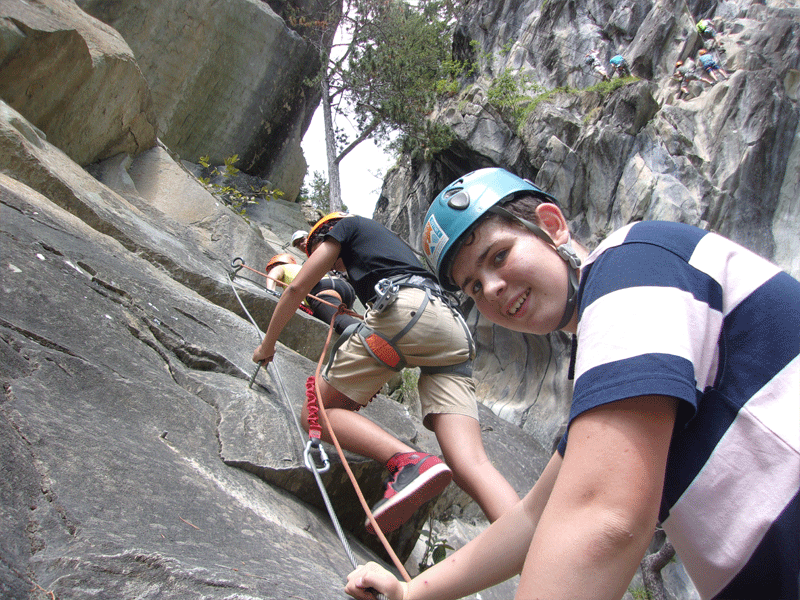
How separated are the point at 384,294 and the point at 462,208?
1447mm

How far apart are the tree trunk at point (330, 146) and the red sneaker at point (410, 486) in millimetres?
11550

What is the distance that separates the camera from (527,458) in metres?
6.62

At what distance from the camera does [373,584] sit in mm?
1610

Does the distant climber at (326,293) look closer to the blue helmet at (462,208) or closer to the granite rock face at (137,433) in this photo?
the granite rock face at (137,433)

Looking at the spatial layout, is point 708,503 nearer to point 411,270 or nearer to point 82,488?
point 82,488

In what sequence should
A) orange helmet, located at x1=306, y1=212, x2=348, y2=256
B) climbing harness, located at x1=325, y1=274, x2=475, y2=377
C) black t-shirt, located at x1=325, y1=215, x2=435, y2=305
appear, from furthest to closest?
orange helmet, located at x1=306, y1=212, x2=348, y2=256 < black t-shirt, located at x1=325, y1=215, x2=435, y2=305 < climbing harness, located at x1=325, y1=274, x2=475, y2=377

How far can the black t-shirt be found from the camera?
320 cm

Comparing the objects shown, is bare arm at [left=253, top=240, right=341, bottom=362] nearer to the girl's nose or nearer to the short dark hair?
the short dark hair

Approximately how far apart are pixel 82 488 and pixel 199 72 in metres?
12.7

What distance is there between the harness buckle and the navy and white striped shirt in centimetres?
198

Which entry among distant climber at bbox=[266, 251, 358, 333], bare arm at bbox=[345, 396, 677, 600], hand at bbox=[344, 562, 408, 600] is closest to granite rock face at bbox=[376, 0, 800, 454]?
distant climber at bbox=[266, 251, 358, 333]

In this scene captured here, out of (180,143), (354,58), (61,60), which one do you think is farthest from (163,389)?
(354,58)

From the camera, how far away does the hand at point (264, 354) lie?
10.2ft

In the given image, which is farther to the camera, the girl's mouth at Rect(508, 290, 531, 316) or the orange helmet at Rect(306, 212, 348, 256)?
the orange helmet at Rect(306, 212, 348, 256)
